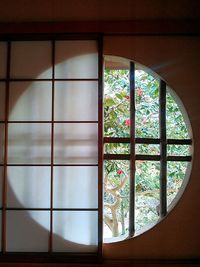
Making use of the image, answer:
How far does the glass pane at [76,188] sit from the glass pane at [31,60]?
855 mm

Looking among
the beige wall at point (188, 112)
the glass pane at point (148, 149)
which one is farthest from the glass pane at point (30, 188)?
the glass pane at point (148, 149)

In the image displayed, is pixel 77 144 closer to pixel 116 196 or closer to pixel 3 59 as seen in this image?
pixel 3 59

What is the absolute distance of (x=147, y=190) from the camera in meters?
4.17

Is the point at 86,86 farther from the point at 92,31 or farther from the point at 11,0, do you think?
the point at 11,0

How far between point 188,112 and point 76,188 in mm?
1144

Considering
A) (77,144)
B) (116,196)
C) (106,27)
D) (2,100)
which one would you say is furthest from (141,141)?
(2,100)

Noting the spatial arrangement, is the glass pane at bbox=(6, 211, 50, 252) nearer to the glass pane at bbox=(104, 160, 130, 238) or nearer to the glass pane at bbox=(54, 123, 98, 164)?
the glass pane at bbox=(54, 123, 98, 164)

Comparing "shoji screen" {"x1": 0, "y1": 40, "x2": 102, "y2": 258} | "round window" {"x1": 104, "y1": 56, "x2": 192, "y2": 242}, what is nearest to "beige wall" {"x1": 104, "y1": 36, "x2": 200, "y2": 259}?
"shoji screen" {"x1": 0, "y1": 40, "x2": 102, "y2": 258}

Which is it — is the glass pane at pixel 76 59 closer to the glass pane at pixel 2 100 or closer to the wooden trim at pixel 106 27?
the wooden trim at pixel 106 27

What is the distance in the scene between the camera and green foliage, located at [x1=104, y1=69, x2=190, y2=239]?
4.02 metres

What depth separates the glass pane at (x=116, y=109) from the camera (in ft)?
13.1

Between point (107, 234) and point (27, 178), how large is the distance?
205cm

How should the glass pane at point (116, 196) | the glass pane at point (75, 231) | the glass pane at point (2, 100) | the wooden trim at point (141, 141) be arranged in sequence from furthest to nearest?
the glass pane at point (116, 196)
the wooden trim at point (141, 141)
the glass pane at point (2, 100)
the glass pane at point (75, 231)

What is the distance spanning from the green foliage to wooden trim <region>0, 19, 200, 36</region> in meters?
1.46
